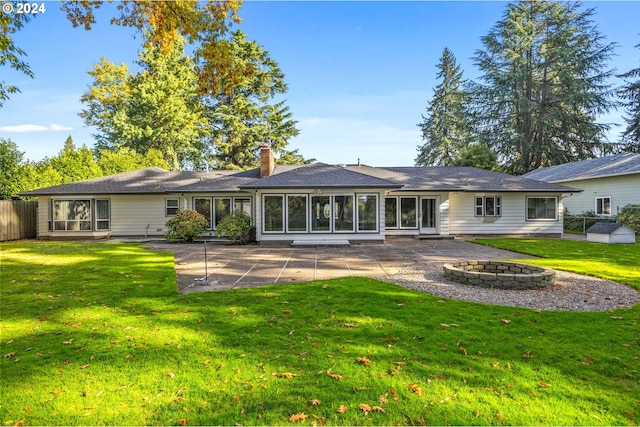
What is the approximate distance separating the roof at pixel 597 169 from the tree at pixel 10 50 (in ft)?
83.7

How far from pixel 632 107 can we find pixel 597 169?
59.6 ft

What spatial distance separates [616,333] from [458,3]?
12.1m

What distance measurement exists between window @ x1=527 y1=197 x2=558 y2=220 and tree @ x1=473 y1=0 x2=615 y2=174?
19.0 meters

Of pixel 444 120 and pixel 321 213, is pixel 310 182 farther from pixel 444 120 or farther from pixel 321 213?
pixel 444 120

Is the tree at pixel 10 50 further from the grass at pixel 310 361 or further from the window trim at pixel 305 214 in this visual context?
the window trim at pixel 305 214

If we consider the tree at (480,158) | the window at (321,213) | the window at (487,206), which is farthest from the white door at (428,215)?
the tree at (480,158)

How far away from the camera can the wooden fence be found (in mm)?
17531

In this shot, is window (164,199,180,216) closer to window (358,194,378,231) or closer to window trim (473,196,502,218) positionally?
window (358,194,378,231)

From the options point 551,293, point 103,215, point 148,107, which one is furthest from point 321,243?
point 148,107

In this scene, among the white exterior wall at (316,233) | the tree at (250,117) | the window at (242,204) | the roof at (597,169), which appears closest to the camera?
the white exterior wall at (316,233)

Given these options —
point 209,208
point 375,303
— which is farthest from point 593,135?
point 375,303

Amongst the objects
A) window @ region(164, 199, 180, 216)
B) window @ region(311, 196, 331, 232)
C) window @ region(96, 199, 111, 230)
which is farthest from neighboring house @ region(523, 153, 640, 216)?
window @ region(96, 199, 111, 230)

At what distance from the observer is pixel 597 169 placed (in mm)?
21859

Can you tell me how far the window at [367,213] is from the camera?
15.7 m
